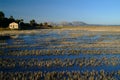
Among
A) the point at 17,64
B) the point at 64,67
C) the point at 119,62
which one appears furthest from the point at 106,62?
the point at 17,64

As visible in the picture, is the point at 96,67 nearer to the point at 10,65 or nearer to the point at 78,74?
the point at 78,74

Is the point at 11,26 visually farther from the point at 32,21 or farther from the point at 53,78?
the point at 53,78

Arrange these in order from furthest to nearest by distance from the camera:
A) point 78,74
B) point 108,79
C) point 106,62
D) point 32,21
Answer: point 32,21
point 106,62
point 78,74
point 108,79

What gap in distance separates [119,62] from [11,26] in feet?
272

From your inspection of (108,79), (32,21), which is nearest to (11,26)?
(32,21)

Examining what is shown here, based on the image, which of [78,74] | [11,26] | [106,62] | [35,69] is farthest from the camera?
[11,26]

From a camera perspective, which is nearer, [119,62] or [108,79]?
[108,79]

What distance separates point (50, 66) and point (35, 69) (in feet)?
4.71

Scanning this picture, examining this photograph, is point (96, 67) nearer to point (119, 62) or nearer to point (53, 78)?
point (119, 62)

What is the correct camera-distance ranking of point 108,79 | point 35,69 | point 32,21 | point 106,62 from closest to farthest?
1. point 108,79
2. point 35,69
3. point 106,62
4. point 32,21

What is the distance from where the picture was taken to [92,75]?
16016mm

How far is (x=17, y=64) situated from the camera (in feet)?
65.7

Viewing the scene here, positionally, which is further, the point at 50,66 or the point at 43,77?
the point at 50,66

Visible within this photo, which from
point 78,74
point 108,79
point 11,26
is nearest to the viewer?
point 108,79
